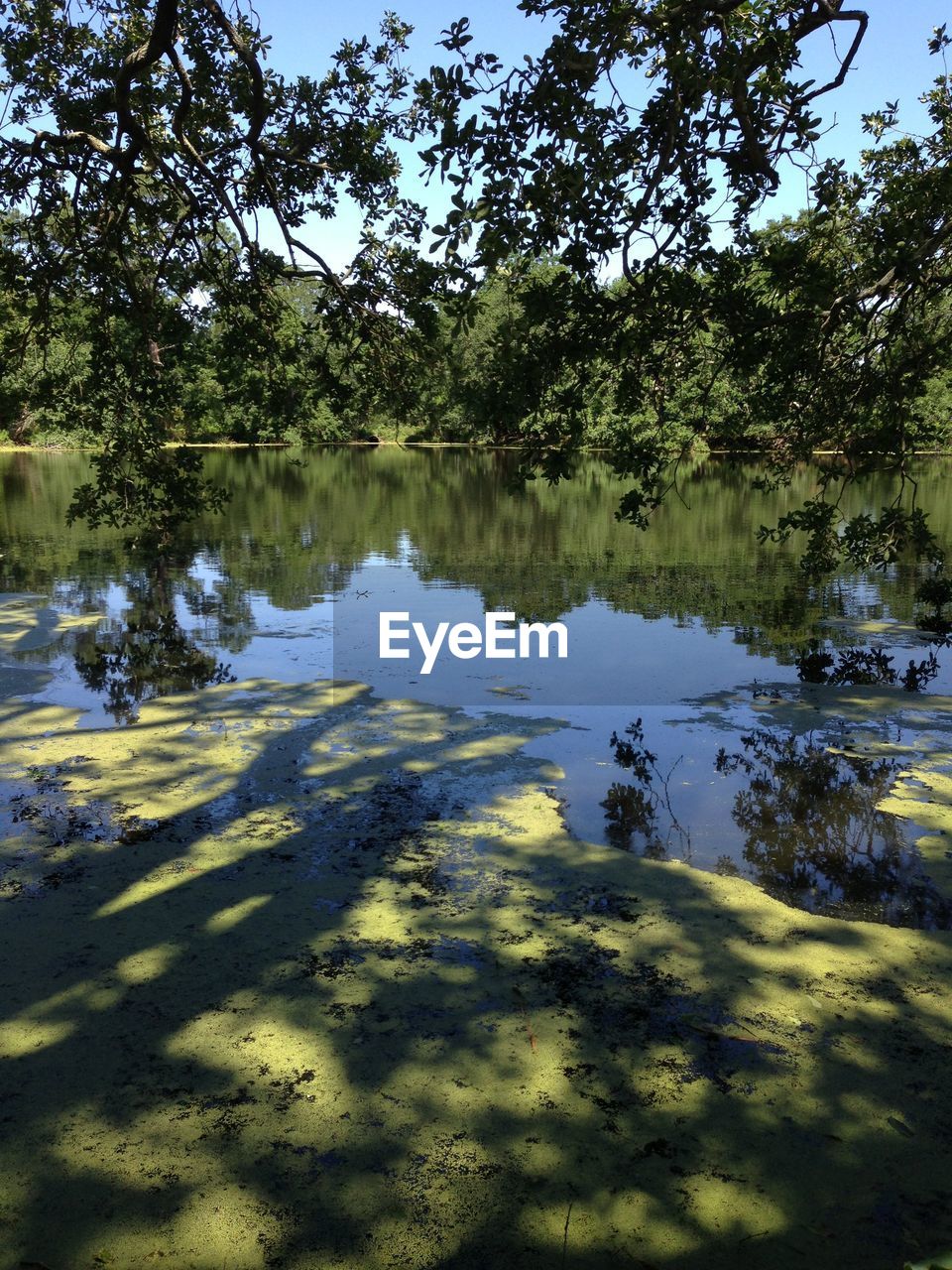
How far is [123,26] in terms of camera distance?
326 inches

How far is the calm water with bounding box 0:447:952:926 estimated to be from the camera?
5.70 metres

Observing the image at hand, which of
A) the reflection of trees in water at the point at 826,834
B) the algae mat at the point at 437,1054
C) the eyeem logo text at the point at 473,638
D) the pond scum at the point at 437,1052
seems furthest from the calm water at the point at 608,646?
the algae mat at the point at 437,1054

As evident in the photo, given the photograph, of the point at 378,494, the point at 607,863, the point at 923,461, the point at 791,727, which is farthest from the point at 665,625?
the point at 923,461

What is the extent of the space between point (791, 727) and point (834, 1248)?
521 cm

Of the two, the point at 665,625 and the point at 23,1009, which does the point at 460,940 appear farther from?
the point at 665,625

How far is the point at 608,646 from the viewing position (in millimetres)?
10438

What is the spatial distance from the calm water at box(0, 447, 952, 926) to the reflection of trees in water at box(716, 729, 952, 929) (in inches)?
0.6

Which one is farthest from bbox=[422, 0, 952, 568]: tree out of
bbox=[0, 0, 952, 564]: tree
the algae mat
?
the algae mat

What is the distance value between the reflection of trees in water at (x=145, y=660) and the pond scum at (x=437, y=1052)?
2733 millimetres

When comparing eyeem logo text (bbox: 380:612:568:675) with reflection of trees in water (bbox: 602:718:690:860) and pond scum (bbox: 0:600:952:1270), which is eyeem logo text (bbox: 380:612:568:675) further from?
pond scum (bbox: 0:600:952:1270)

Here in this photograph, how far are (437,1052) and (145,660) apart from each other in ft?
23.3

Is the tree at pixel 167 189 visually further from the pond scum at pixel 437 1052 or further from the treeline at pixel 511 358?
the pond scum at pixel 437 1052

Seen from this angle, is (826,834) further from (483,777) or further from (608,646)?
(608,646)

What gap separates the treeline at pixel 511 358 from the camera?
5.68 m
